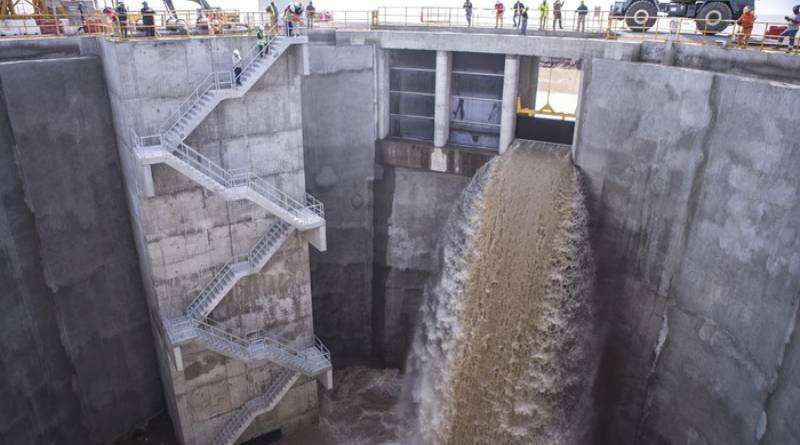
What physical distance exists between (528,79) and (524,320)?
10744 mm

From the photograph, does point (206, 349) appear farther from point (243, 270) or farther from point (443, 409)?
point (443, 409)

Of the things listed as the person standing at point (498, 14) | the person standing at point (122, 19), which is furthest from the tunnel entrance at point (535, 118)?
the person standing at point (122, 19)

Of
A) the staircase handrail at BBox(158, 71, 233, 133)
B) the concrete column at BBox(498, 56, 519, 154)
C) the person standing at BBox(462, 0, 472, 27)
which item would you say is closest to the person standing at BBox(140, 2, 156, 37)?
the staircase handrail at BBox(158, 71, 233, 133)

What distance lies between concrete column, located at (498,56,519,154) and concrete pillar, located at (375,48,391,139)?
542 cm

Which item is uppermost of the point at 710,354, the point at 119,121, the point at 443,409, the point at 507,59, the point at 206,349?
the point at 507,59

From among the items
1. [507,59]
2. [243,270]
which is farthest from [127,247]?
[507,59]

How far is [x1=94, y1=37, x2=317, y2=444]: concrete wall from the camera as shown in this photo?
1758 centimetres

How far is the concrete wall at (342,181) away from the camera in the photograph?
2489 centimetres

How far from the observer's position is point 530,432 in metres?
20.8

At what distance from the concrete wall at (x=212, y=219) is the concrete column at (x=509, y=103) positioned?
27.1 feet

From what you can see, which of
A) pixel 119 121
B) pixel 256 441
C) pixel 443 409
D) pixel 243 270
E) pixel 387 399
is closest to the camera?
pixel 119 121

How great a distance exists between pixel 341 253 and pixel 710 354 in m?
16.2

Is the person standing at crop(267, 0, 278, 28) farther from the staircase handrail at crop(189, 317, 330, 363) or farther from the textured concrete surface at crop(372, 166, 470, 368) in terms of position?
the staircase handrail at crop(189, 317, 330, 363)

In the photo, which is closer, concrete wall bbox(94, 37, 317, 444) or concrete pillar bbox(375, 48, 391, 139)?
concrete wall bbox(94, 37, 317, 444)
